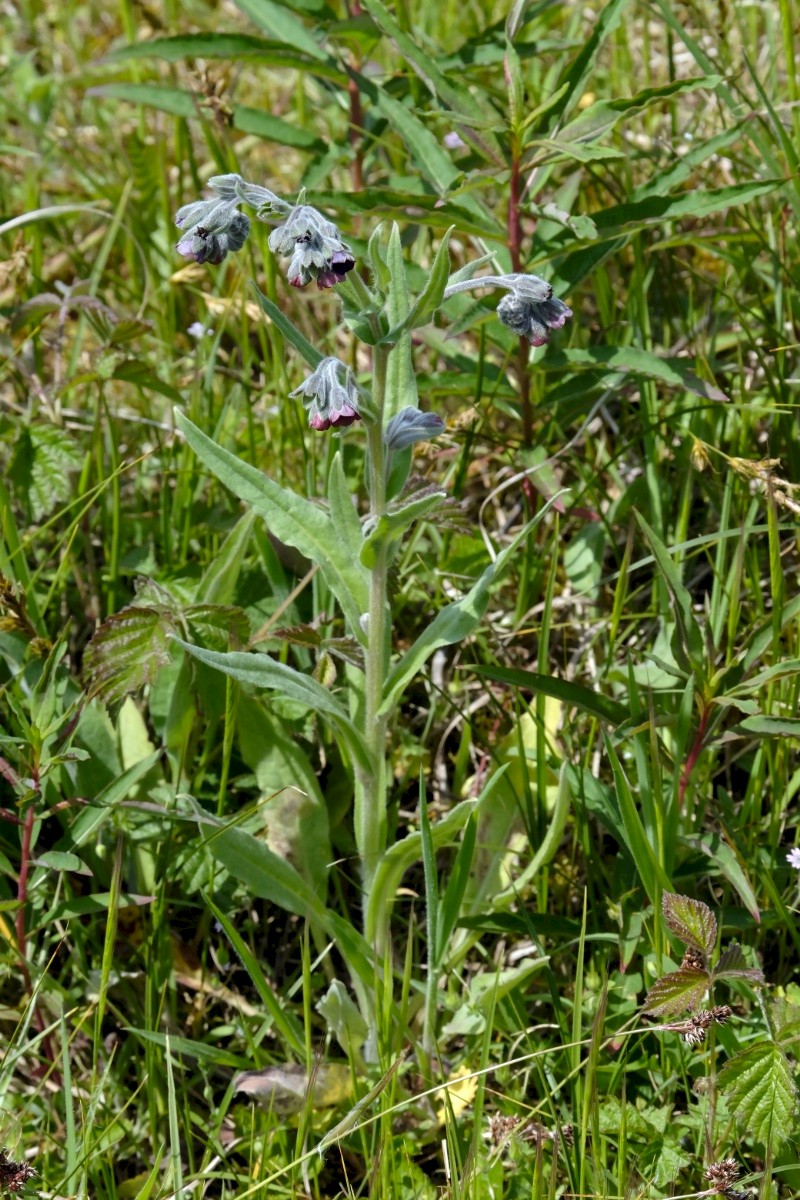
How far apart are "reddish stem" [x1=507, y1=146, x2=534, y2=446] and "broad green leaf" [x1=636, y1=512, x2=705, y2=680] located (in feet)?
2.78

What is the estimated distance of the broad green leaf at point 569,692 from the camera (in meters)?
2.43

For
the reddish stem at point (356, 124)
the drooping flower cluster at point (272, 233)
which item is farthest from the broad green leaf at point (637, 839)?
the reddish stem at point (356, 124)

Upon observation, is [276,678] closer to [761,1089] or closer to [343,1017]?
[343,1017]

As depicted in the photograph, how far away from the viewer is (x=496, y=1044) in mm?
2451

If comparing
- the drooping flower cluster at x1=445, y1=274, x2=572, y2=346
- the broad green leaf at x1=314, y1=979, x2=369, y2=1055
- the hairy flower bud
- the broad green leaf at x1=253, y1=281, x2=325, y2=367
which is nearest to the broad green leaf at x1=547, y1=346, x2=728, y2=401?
the drooping flower cluster at x1=445, y1=274, x2=572, y2=346

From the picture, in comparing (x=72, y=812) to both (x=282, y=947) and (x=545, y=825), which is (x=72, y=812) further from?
(x=545, y=825)

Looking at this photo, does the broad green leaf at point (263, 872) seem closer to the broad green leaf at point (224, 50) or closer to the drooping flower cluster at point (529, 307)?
the drooping flower cluster at point (529, 307)

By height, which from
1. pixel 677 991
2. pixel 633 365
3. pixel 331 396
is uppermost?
pixel 331 396

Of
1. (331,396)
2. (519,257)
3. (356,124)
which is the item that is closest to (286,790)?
(331,396)

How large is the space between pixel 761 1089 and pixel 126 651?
57.3 inches

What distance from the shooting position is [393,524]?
2.07 m

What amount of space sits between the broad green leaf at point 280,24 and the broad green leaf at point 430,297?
6.36 ft

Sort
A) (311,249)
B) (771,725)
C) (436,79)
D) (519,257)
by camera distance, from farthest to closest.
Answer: (519,257) → (436,79) → (771,725) → (311,249)

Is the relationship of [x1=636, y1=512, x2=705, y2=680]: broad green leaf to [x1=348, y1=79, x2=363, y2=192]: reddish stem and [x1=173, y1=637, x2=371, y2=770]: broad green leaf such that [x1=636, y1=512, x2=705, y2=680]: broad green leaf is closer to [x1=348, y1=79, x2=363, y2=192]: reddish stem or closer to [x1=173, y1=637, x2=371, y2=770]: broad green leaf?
[x1=173, y1=637, x2=371, y2=770]: broad green leaf
